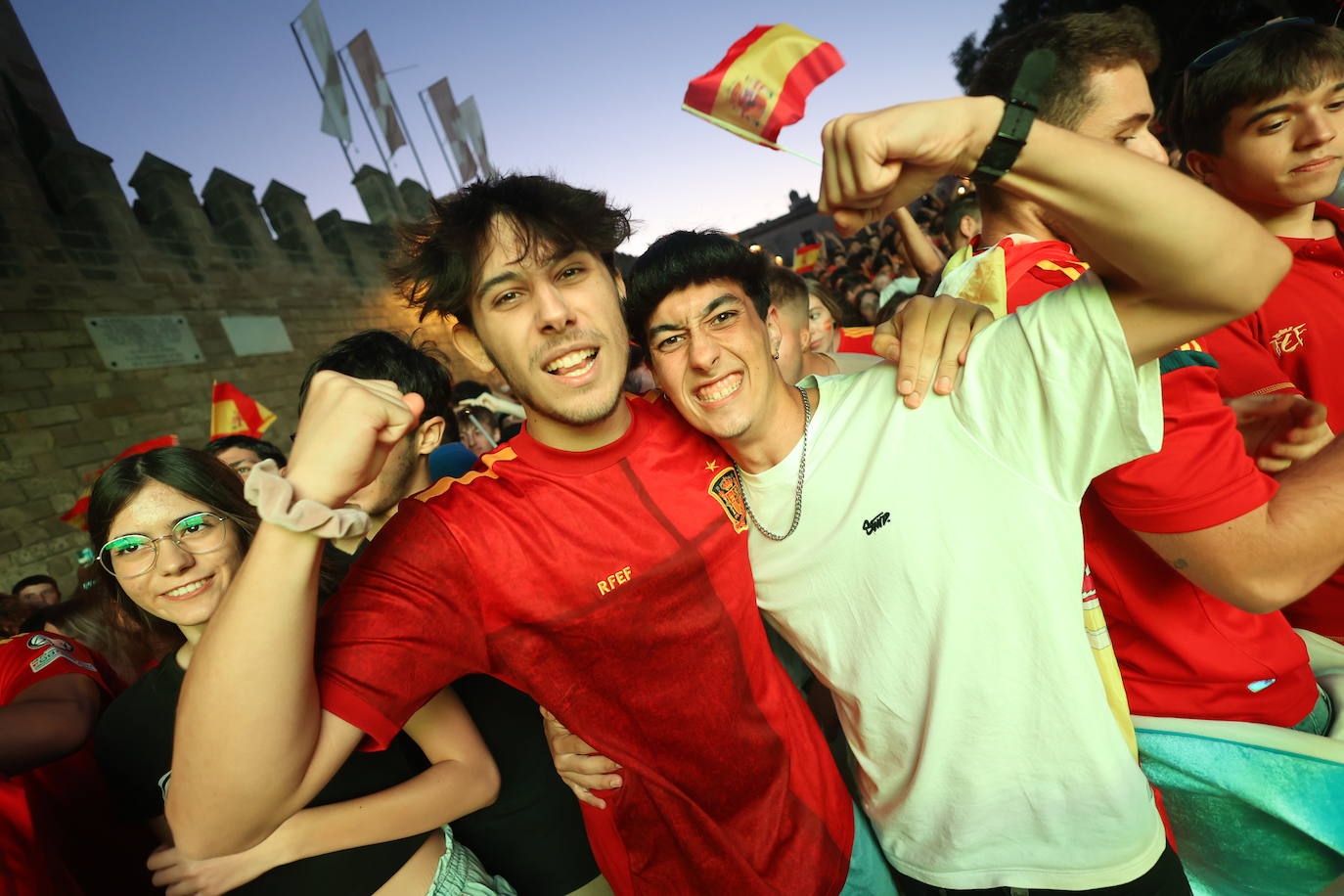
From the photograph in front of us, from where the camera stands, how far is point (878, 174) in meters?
0.98

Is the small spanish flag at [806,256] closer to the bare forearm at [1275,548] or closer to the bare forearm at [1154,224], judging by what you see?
the bare forearm at [1275,548]

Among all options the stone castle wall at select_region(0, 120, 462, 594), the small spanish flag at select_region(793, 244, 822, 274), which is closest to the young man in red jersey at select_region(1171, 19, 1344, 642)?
the small spanish flag at select_region(793, 244, 822, 274)

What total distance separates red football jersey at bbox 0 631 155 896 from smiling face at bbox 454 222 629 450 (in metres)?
1.76

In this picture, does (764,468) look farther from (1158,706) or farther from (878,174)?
(1158,706)

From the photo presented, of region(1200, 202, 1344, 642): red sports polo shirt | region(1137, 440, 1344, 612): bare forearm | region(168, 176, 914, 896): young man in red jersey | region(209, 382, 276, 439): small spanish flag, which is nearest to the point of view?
region(1137, 440, 1344, 612): bare forearm

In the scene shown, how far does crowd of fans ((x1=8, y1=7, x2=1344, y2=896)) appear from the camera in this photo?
995mm

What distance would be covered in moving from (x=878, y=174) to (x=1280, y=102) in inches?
67.9

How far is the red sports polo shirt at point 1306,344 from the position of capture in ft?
5.45

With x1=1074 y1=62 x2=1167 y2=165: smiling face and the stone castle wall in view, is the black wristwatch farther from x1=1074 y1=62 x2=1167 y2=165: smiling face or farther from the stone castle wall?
the stone castle wall

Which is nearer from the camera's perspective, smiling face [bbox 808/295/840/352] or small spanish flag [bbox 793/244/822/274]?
smiling face [bbox 808/295/840/352]

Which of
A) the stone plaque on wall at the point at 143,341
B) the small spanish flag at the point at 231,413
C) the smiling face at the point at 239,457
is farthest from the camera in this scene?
the stone plaque on wall at the point at 143,341

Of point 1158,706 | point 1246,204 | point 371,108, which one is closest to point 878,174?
point 1158,706

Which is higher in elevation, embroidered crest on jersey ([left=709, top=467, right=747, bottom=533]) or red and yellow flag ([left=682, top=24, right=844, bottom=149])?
red and yellow flag ([left=682, top=24, right=844, bottom=149])

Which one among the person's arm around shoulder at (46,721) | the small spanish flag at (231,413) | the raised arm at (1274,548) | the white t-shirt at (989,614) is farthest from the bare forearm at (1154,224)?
the small spanish flag at (231,413)
